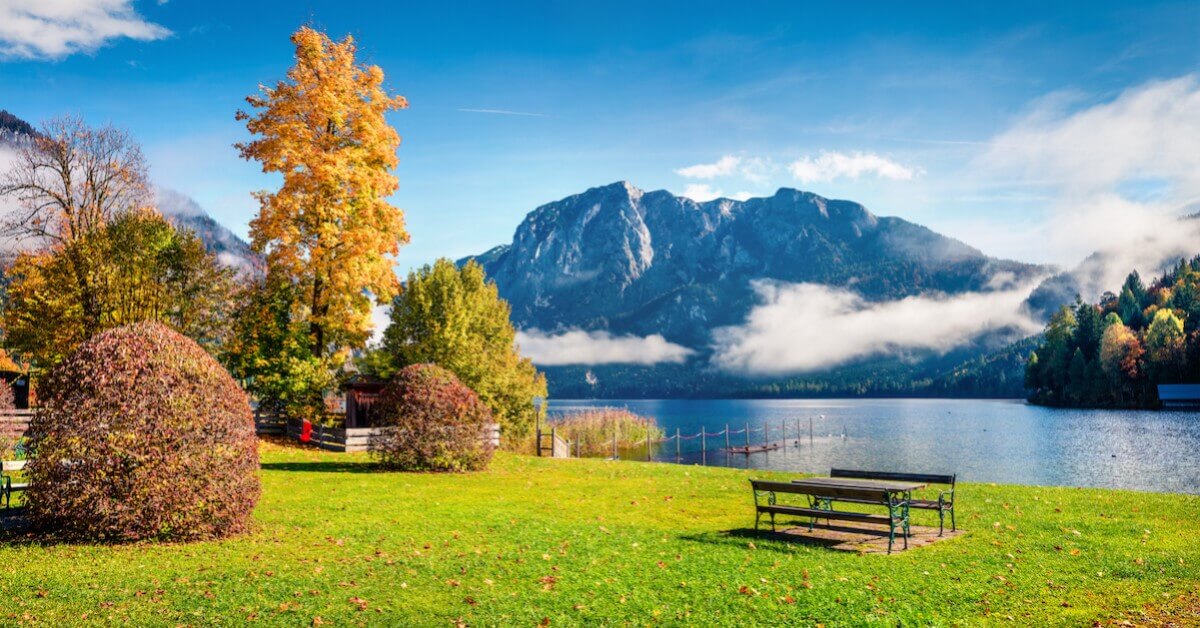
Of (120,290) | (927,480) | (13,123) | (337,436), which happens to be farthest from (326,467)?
(13,123)

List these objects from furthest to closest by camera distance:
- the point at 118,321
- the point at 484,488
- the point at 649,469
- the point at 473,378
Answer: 1. the point at 473,378
2. the point at 118,321
3. the point at 649,469
4. the point at 484,488

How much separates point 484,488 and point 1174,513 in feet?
55.5

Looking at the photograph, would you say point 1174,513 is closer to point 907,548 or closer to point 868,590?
point 907,548

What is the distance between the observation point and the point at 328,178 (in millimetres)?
30656

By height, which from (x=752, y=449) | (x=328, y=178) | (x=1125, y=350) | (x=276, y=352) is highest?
(x=328, y=178)

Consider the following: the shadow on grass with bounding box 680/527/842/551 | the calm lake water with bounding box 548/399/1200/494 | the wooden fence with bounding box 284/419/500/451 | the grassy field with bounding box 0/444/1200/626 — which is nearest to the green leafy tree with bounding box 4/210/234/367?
the wooden fence with bounding box 284/419/500/451

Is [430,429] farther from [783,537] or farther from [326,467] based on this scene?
[783,537]

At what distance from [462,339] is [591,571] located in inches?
1252

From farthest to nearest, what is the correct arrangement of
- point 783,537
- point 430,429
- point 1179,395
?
point 1179,395, point 430,429, point 783,537

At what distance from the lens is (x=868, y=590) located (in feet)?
32.0

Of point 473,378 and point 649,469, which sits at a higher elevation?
point 473,378

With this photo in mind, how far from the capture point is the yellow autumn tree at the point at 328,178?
102 feet

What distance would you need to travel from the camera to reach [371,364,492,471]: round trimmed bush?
2462cm

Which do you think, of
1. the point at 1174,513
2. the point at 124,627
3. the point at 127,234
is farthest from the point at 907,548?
the point at 127,234
